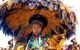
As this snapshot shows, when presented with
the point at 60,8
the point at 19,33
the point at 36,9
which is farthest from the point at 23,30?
the point at 60,8

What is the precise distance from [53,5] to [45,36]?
0.18 metres

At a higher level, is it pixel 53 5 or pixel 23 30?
pixel 53 5

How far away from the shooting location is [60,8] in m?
1.53

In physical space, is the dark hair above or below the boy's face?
above

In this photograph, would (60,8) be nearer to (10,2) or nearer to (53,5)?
(53,5)

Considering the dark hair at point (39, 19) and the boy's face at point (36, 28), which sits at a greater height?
the dark hair at point (39, 19)

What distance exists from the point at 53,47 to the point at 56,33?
0.26 ft

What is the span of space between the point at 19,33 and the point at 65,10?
0.29 metres

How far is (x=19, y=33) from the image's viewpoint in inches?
59.9

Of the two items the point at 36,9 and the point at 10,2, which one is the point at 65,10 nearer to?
the point at 36,9

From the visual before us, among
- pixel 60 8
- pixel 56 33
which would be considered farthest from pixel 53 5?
pixel 56 33

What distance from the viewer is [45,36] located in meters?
1.51

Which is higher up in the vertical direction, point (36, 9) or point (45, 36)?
point (36, 9)

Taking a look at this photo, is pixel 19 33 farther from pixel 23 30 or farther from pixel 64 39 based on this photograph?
pixel 64 39
